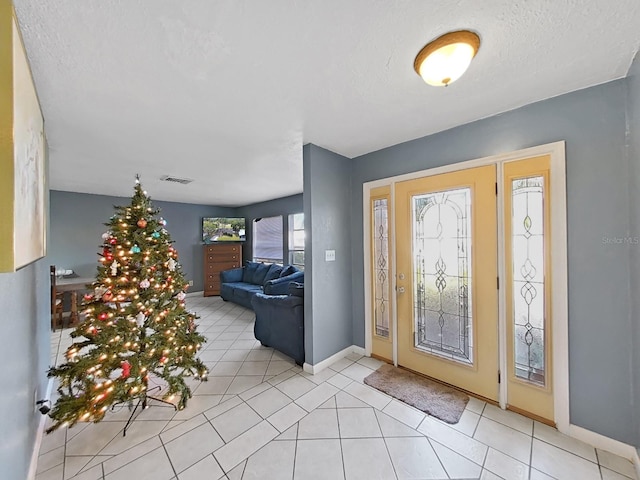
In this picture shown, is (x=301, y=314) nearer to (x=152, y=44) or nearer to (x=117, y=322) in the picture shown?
(x=117, y=322)

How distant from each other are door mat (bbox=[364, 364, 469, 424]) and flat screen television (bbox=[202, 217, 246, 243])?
5.48 meters

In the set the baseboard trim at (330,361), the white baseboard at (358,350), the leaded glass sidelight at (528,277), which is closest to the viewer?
the leaded glass sidelight at (528,277)

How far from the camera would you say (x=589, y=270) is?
5.50ft

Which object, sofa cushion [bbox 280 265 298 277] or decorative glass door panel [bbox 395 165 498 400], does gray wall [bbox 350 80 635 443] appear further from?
sofa cushion [bbox 280 265 298 277]

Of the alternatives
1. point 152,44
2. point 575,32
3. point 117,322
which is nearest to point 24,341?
point 117,322

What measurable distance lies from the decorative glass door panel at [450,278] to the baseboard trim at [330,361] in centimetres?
57

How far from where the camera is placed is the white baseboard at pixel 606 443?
1515 mm

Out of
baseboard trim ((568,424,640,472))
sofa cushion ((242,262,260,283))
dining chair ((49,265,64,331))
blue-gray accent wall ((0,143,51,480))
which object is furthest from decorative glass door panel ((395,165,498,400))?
dining chair ((49,265,64,331))

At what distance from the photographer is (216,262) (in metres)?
6.43

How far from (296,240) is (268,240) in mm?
1008

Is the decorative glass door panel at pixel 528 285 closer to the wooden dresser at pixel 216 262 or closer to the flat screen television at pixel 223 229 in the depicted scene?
the wooden dresser at pixel 216 262

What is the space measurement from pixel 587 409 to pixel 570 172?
1.65m

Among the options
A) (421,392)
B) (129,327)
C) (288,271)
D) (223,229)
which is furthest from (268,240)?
(421,392)

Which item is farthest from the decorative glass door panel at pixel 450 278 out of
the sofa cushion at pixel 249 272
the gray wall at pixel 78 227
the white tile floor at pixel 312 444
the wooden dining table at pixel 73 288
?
the wooden dining table at pixel 73 288
